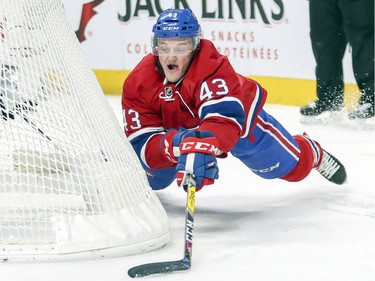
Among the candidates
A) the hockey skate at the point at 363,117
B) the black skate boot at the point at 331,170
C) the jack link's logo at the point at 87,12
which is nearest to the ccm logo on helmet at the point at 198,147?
the black skate boot at the point at 331,170

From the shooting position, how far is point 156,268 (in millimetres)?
2670

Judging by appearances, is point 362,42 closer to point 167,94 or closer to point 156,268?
point 167,94

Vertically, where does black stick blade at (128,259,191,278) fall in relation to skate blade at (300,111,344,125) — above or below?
above

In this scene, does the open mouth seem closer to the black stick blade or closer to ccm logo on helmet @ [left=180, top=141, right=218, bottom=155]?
ccm logo on helmet @ [left=180, top=141, right=218, bottom=155]

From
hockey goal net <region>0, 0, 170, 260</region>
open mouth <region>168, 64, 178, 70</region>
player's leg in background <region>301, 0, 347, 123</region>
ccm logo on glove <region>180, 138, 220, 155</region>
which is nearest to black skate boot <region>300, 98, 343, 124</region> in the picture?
player's leg in background <region>301, 0, 347, 123</region>

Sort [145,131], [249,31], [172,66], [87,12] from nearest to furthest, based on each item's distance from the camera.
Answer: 1. [172,66]
2. [145,131]
3. [249,31]
4. [87,12]

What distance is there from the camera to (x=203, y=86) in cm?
313

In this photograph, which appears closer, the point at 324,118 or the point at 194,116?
the point at 194,116

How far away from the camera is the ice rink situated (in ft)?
8.82

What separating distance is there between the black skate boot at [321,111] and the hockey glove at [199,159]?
230 cm

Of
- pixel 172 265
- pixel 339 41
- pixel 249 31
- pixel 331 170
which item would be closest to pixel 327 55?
pixel 339 41

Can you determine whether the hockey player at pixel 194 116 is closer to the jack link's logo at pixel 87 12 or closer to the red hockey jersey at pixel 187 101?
the red hockey jersey at pixel 187 101

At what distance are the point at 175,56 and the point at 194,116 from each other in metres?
0.24

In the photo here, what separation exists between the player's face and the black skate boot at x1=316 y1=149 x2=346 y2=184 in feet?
2.53
